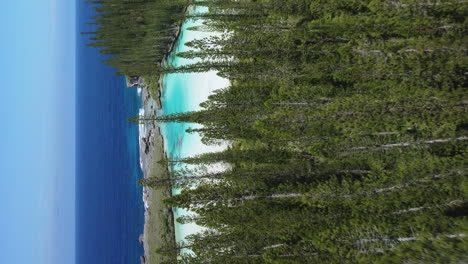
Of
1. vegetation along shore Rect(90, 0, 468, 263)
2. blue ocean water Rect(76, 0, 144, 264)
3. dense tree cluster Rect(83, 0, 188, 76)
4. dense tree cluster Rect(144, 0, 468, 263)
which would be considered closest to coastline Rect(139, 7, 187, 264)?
dense tree cluster Rect(83, 0, 188, 76)

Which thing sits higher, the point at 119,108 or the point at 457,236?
the point at 119,108

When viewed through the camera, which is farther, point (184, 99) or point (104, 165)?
point (104, 165)

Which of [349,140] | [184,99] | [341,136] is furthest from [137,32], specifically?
[349,140]

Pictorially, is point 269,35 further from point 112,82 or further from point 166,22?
point 112,82

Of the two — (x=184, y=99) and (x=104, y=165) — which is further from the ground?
(x=184, y=99)

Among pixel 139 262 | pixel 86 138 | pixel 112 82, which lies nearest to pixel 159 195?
pixel 139 262

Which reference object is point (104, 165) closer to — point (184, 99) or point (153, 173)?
point (153, 173)

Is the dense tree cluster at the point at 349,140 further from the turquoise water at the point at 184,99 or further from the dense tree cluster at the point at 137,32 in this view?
the dense tree cluster at the point at 137,32
